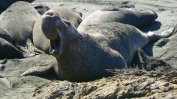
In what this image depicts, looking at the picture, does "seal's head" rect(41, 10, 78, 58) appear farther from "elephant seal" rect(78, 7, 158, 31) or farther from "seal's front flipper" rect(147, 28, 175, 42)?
"seal's front flipper" rect(147, 28, 175, 42)

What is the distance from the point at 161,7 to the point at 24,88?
582 cm

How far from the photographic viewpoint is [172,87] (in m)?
3.62

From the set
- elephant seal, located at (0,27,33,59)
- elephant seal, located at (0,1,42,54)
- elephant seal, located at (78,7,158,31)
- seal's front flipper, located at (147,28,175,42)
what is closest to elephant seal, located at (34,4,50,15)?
elephant seal, located at (0,1,42,54)

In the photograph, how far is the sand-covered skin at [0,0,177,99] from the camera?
12.2ft

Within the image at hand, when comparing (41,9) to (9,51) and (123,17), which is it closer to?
(123,17)

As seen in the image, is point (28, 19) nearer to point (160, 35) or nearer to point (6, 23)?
point (6, 23)

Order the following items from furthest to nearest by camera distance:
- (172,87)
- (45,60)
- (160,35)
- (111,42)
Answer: (160,35)
(45,60)
(111,42)
(172,87)

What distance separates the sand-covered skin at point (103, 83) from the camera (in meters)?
3.71

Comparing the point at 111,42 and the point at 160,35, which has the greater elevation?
the point at 111,42

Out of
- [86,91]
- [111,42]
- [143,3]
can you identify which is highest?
[86,91]

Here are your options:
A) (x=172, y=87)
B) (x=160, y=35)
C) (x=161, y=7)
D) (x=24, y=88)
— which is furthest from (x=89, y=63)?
(x=161, y=7)

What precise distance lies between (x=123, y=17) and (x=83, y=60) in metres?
3.30

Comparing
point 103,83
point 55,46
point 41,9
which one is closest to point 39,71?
point 55,46

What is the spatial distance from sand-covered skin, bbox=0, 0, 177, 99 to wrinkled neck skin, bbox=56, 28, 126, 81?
1.07 feet
